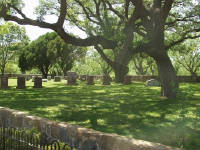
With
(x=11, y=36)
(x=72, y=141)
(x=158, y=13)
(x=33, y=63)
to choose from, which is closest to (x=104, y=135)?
(x=72, y=141)

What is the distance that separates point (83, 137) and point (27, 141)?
125 centimetres

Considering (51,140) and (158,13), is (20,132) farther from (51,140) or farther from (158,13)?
(158,13)

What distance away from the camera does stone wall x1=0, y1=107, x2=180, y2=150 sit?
335cm


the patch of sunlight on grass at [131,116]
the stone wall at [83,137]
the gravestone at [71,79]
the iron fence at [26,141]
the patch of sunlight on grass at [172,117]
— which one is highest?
the gravestone at [71,79]

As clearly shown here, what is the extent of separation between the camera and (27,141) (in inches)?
173

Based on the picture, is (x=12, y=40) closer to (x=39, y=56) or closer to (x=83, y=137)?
(x=39, y=56)

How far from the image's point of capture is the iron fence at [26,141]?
13.7ft

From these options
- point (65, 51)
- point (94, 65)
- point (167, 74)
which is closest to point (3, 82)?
point (167, 74)

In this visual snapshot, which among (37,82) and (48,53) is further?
(48,53)

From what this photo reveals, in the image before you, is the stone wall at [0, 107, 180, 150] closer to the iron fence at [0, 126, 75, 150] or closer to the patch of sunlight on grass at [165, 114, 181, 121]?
the iron fence at [0, 126, 75, 150]

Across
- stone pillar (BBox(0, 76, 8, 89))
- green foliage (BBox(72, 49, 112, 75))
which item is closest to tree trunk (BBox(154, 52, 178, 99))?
stone pillar (BBox(0, 76, 8, 89))

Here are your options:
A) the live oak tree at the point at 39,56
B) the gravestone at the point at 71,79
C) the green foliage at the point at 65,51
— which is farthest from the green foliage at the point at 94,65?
the gravestone at the point at 71,79

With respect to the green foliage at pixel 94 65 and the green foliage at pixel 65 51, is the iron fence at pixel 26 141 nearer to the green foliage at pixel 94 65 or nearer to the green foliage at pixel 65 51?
the green foliage at pixel 65 51

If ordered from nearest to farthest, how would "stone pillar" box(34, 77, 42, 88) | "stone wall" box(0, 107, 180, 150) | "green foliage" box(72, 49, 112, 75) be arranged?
1. "stone wall" box(0, 107, 180, 150)
2. "stone pillar" box(34, 77, 42, 88)
3. "green foliage" box(72, 49, 112, 75)
